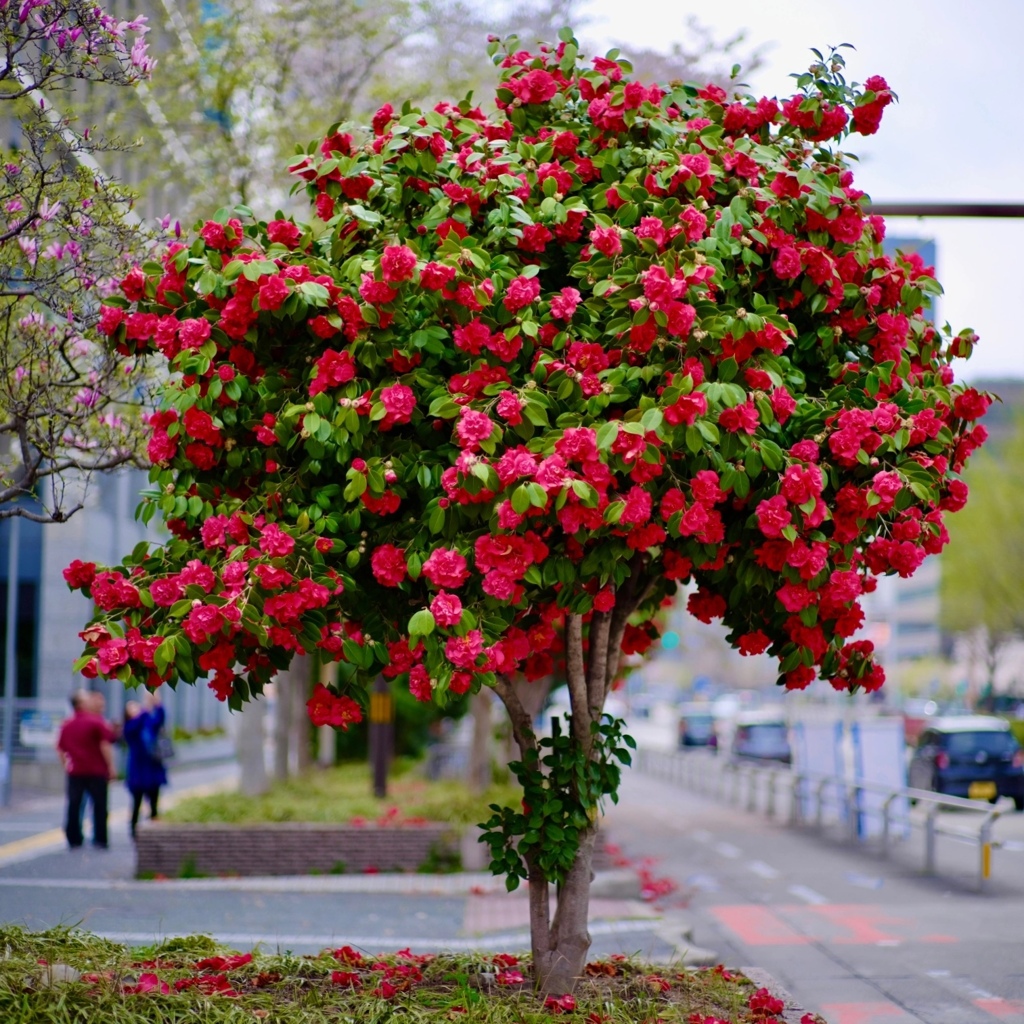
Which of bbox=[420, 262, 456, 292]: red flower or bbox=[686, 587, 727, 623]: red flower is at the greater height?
bbox=[420, 262, 456, 292]: red flower

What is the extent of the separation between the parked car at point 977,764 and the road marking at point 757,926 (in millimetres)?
10090

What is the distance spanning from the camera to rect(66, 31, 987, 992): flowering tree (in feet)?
17.2

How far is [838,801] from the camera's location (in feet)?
63.4

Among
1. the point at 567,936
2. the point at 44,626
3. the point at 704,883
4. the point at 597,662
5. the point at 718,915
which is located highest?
the point at 44,626

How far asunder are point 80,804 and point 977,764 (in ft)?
47.1

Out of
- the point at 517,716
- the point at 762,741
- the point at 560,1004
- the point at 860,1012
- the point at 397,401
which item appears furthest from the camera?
the point at 762,741

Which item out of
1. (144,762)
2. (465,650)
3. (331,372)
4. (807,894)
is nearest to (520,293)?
(331,372)

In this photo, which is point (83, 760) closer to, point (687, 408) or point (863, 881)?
point (863, 881)

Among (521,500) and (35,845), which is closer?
(521,500)

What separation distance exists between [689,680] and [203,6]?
129700mm

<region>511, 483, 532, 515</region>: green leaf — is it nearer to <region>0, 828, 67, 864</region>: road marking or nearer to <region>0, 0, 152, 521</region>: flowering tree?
<region>0, 0, 152, 521</region>: flowering tree

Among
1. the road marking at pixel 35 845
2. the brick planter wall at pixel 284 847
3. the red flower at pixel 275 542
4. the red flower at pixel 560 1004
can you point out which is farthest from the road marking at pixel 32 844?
the red flower at pixel 275 542

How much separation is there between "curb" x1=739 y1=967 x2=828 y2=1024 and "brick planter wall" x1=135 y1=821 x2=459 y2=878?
6710mm

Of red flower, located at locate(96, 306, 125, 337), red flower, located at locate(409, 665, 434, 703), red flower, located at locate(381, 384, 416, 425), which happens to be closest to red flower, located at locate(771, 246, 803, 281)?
red flower, located at locate(381, 384, 416, 425)
